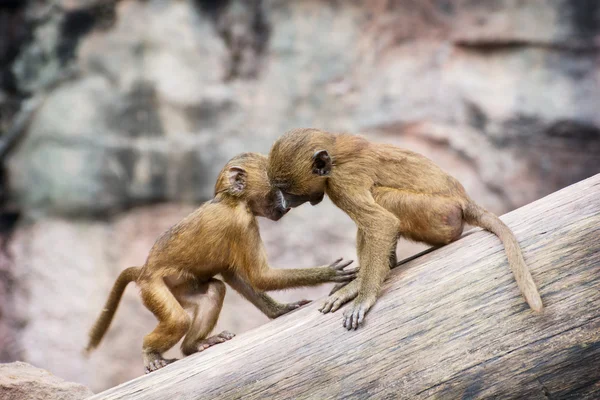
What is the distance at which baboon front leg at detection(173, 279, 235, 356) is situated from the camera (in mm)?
5508

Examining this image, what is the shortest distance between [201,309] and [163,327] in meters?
0.45

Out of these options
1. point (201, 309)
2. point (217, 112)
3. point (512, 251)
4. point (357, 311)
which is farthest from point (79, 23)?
point (512, 251)

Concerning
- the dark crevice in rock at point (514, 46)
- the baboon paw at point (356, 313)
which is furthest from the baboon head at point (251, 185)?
the dark crevice in rock at point (514, 46)

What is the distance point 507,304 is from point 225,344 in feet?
7.37

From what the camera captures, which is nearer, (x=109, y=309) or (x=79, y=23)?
(x=109, y=309)

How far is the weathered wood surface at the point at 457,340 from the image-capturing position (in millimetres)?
4117

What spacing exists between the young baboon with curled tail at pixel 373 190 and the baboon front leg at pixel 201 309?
1.14 metres

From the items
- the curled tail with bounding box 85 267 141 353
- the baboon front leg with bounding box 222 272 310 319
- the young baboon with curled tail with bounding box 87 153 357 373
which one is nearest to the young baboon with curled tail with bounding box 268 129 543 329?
the young baboon with curled tail with bounding box 87 153 357 373

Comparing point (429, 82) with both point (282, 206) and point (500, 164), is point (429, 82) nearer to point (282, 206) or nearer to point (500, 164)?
point (500, 164)

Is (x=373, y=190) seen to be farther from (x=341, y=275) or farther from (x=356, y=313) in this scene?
(x=356, y=313)

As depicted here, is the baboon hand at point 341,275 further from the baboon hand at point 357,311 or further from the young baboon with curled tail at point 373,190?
the baboon hand at point 357,311

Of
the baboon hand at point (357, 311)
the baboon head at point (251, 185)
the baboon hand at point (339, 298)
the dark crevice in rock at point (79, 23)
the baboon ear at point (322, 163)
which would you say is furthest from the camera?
the dark crevice in rock at point (79, 23)

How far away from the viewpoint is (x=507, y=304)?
14.1 feet

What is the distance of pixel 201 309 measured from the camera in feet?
19.1
